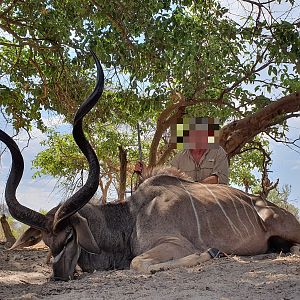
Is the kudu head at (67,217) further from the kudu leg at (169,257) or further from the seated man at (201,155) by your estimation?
the seated man at (201,155)

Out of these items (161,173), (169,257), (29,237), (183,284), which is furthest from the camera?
(161,173)

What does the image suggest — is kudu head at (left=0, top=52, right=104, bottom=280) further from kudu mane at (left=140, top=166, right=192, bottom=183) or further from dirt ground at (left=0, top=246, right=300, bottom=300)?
kudu mane at (left=140, top=166, right=192, bottom=183)

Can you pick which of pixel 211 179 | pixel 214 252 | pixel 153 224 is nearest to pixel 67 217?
pixel 153 224

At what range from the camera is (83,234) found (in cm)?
391

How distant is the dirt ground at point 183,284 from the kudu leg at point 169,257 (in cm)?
8

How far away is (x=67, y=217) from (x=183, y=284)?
45.5 inches

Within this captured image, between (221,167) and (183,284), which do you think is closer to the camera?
(183,284)

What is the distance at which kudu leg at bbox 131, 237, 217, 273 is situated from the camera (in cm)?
357

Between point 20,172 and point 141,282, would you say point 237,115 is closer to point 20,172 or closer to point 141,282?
point 20,172

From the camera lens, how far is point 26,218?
3.80 m

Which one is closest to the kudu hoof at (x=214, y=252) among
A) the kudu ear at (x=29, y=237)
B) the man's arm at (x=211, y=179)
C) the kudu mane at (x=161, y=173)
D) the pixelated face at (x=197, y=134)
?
the kudu mane at (x=161, y=173)

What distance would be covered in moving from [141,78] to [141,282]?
3197 millimetres

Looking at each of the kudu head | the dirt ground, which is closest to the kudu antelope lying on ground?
the kudu head

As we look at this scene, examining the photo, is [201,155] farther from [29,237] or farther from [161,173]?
[29,237]
